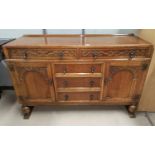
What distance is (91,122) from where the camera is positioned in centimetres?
159

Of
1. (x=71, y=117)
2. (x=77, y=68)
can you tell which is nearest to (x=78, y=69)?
(x=77, y=68)

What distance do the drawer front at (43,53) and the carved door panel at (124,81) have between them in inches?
15.4

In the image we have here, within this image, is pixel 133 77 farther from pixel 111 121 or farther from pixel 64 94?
pixel 64 94

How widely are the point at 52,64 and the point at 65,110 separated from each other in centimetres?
71

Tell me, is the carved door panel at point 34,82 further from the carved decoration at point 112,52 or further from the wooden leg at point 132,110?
the wooden leg at point 132,110

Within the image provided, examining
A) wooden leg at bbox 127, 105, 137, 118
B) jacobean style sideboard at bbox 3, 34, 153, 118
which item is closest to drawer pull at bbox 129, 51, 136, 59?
jacobean style sideboard at bbox 3, 34, 153, 118

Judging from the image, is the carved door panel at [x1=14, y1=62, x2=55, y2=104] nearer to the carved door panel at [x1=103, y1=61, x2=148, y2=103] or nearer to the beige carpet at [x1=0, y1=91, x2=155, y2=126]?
the beige carpet at [x1=0, y1=91, x2=155, y2=126]

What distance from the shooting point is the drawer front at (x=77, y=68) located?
1.34 metres

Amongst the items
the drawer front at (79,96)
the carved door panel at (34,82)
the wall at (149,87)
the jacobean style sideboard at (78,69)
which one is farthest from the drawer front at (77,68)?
the wall at (149,87)

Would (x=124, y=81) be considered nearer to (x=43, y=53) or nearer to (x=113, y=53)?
(x=113, y=53)

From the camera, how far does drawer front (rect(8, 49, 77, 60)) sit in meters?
1.27

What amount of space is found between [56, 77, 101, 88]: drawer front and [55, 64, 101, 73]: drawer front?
93 millimetres

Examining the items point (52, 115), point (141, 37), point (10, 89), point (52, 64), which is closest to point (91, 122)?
point (52, 115)

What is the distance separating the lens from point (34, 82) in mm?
1450
